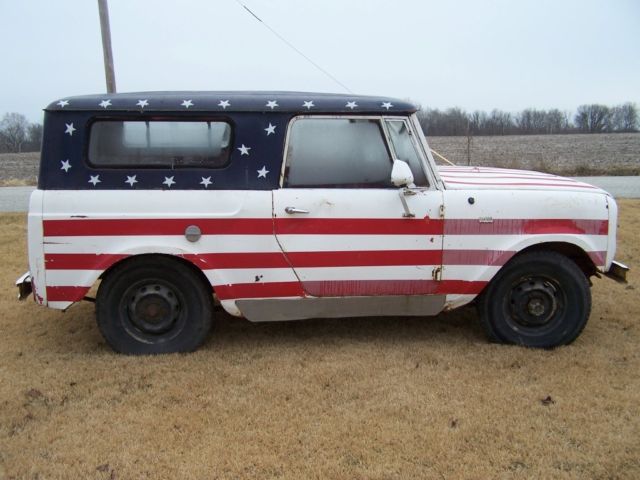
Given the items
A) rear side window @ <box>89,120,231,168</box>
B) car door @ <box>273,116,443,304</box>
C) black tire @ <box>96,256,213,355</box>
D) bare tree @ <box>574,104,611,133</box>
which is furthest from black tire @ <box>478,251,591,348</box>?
bare tree @ <box>574,104,611,133</box>

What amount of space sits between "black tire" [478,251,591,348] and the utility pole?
249 inches

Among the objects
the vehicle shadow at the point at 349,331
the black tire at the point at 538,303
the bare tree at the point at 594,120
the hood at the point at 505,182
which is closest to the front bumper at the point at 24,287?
the vehicle shadow at the point at 349,331

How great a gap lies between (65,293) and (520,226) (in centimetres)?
327

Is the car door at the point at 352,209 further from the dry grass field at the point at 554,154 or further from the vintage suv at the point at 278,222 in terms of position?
the dry grass field at the point at 554,154

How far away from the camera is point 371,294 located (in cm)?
404

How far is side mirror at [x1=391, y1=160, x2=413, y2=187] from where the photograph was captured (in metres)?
3.74

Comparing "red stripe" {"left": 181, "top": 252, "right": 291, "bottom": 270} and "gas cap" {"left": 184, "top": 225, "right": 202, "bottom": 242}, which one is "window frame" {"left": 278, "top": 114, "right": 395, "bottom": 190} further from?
"gas cap" {"left": 184, "top": 225, "right": 202, "bottom": 242}

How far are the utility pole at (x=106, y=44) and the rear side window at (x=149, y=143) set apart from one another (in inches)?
183

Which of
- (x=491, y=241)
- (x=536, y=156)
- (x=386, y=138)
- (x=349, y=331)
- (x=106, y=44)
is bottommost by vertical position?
(x=349, y=331)

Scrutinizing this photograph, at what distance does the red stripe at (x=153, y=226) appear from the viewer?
3.75 meters

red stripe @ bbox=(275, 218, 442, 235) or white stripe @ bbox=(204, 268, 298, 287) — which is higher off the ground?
red stripe @ bbox=(275, 218, 442, 235)

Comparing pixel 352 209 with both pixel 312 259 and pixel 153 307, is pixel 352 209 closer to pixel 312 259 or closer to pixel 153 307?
pixel 312 259

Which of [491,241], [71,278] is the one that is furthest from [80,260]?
[491,241]

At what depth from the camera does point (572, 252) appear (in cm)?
425
